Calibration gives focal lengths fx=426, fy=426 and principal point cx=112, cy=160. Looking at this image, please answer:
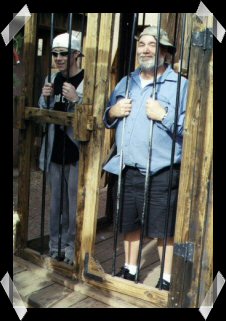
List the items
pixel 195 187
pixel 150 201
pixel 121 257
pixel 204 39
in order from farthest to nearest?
1. pixel 121 257
2. pixel 150 201
3. pixel 195 187
4. pixel 204 39

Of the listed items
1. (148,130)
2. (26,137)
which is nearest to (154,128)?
(148,130)

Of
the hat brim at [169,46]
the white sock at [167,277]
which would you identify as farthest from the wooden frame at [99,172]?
the hat brim at [169,46]

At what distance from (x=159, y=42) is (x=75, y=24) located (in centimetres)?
525

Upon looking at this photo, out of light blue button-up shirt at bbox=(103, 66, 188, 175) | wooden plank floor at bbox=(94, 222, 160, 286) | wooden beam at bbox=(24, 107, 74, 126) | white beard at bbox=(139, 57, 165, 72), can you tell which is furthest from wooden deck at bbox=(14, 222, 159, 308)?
white beard at bbox=(139, 57, 165, 72)

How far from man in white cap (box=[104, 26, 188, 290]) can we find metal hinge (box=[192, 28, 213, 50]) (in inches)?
17.7

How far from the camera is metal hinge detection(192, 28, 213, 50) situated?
8.24 feet

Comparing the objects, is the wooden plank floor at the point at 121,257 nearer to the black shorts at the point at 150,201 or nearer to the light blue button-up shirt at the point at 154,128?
the black shorts at the point at 150,201

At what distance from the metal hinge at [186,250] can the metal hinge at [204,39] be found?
1.22 m

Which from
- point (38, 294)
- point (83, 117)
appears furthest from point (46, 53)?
point (38, 294)

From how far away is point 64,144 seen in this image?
3.40 meters

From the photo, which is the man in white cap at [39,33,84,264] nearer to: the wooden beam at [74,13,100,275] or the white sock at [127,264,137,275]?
the wooden beam at [74,13,100,275]

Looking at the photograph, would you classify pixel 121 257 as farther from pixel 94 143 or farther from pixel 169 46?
pixel 169 46

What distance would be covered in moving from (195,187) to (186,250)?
410 mm

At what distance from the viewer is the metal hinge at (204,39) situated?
2.51 m
